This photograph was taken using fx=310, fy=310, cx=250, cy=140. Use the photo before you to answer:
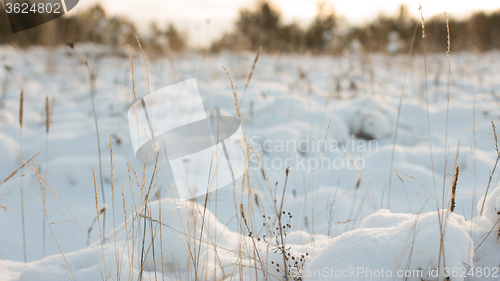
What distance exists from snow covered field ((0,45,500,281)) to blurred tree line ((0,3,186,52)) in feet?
2.62

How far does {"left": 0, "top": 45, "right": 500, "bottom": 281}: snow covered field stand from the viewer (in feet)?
2.72

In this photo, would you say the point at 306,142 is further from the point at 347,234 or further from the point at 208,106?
the point at 347,234

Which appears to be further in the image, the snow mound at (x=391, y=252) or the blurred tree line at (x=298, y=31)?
the blurred tree line at (x=298, y=31)

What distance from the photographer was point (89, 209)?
1667mm

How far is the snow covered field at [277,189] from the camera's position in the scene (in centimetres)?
83

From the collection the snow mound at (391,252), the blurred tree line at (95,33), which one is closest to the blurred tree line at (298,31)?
the blurred tree line at (95,33)

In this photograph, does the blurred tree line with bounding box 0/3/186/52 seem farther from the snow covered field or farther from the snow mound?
the snow mound

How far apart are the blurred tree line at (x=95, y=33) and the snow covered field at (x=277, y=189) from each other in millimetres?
798

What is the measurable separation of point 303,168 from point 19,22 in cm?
1391

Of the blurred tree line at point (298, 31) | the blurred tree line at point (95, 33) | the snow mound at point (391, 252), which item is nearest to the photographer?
the snow mound at point (391, 252)

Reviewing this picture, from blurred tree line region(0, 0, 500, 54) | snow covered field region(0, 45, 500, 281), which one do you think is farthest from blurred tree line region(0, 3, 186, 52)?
snow covered field region(0, 45, 500, 281)

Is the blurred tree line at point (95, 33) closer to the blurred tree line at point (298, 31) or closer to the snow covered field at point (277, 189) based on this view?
the blurred tree line at point (298, 31)

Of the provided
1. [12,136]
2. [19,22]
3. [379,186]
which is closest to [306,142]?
[379,186]

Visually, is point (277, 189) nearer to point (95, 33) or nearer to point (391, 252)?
point (391, 252)
